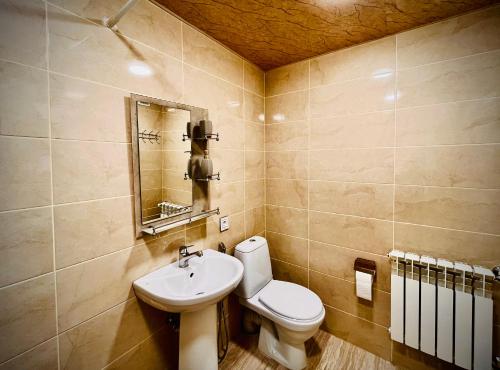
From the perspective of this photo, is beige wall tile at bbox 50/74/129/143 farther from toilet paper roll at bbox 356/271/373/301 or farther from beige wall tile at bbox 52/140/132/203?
toilet paper roll at bbox 356/271/373/301

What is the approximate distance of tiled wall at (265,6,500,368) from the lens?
50.8 inches

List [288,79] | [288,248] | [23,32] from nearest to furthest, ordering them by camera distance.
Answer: [23,32]
[288,79]
[288,248]

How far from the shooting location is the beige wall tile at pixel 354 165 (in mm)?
1560

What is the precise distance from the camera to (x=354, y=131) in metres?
1.66

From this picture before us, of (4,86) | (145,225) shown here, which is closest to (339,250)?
(145,225)

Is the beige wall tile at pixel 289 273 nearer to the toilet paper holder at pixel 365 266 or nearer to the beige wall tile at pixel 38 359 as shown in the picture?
the toilet paper holder at pixel 365 266

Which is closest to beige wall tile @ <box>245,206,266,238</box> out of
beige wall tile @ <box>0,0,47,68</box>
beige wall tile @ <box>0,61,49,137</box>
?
beige wall tile @ <box>0,61,49,137</box>

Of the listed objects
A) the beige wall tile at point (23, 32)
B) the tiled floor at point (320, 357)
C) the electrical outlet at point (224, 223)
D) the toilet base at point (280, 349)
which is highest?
the beige wall tile at point (23, 32)

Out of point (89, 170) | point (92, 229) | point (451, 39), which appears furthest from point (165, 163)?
point (451, 39)

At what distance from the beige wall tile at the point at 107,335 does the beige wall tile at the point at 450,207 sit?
1737 millimetres

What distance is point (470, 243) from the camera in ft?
4.37

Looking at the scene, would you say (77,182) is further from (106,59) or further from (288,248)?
(288,248)

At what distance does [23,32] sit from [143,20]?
544 millimetres

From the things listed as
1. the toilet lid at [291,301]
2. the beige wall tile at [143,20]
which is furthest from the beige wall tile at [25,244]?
the toilet lid at [291,301]
